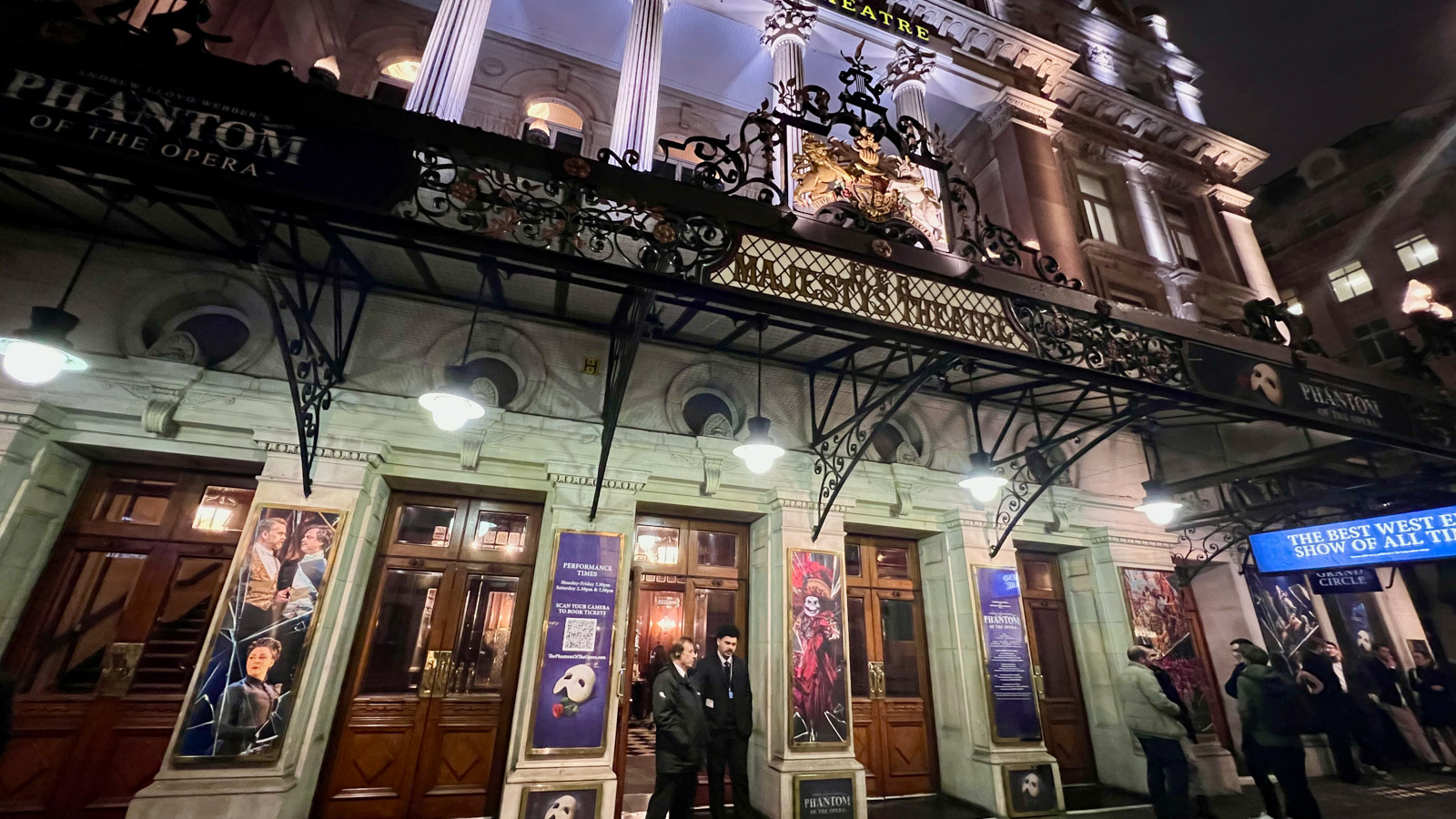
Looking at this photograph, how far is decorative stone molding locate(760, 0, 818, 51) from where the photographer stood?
1041 cm

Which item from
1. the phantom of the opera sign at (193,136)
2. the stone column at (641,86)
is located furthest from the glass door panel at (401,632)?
the stone column at (641,86)

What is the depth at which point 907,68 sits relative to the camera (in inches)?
453

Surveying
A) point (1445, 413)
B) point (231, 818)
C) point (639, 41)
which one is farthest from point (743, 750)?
point (1445, 413)

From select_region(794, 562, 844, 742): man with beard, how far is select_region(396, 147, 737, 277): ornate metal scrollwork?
15.3 feet

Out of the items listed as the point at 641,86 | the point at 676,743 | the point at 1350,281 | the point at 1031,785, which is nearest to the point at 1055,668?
the point at 1031,785

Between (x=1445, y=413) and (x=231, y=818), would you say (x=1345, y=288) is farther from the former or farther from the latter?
(x=231, y=818)

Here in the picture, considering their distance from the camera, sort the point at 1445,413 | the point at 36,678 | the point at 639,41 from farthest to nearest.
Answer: the point at 639,41, the point at 1445,413, the point at 36,678

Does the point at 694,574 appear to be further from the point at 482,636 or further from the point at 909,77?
the point at 909,77

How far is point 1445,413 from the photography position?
832 centimetres

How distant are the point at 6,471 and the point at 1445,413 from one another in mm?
17786

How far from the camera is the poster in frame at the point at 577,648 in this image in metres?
5.86

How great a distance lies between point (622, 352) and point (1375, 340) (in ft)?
96.6

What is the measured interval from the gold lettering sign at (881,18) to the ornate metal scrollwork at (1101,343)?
918 cm

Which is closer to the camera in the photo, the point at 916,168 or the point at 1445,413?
the point at 1445,413
